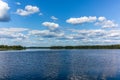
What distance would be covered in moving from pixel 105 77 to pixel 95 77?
1861 mm

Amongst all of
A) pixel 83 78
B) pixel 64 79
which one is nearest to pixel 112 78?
pixel 83 78

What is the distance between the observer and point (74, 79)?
3212cm

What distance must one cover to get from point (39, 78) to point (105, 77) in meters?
11.2

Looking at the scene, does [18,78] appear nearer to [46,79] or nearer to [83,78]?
[46,79]

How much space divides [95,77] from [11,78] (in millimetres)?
14100

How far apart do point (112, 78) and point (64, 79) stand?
797 centimetres

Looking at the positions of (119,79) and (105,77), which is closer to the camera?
(119,79)

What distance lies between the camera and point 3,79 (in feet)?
106

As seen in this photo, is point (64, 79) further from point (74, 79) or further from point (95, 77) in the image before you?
point (95, 77)

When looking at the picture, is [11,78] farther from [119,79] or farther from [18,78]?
[119,79]

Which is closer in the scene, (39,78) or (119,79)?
(119,79)

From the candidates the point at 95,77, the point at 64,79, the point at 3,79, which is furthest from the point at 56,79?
the point at 3,79

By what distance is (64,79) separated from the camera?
32281 millimetres

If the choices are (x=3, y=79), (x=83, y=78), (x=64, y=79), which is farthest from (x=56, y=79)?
(x=3, y=79)
